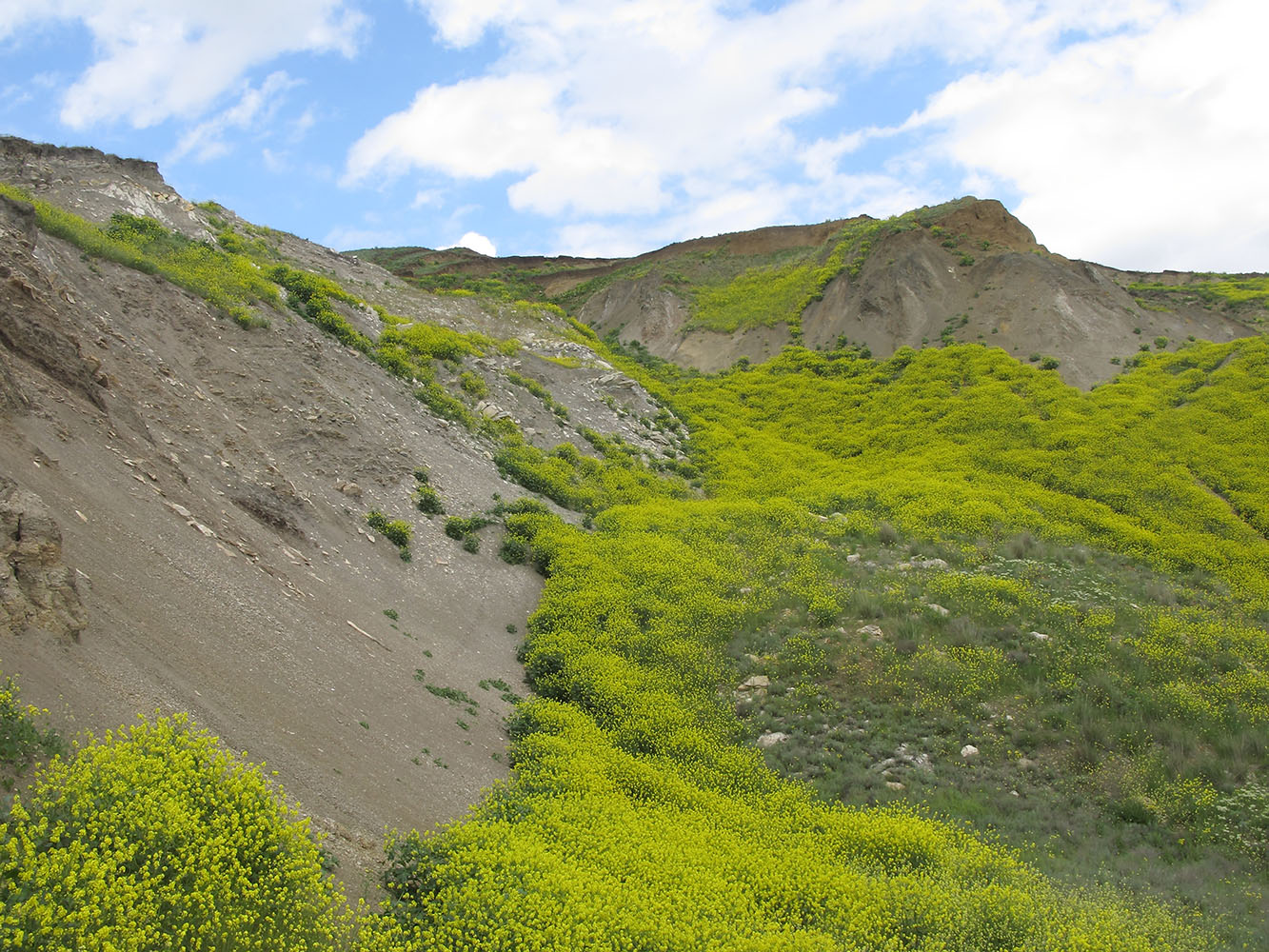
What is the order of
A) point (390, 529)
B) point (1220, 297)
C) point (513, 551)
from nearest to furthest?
1. point (390, 529)
2. point (513, 551)
3. point (1220, 297)

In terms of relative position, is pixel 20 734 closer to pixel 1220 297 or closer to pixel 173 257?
pixel 173 257

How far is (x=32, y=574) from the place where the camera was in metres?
8.93

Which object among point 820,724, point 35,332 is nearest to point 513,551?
point 820,724

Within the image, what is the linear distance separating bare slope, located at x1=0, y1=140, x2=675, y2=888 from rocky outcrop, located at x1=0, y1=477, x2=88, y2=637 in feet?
0.09

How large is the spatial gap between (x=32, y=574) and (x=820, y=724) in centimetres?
1331

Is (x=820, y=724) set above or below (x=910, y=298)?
below

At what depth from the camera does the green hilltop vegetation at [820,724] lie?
7461mm

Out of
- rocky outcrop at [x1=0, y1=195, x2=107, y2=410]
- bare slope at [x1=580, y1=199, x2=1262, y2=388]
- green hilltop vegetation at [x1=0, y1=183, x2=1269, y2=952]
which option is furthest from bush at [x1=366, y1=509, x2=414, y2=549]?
bare slope at [x1=580, y1=199, x2=1262, y2=388]

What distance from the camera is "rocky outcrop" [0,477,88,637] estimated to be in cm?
848

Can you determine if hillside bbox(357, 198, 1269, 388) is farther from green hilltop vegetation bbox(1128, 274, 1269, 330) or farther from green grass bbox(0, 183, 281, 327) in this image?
green grass bbox(0, 183, 281, 327)

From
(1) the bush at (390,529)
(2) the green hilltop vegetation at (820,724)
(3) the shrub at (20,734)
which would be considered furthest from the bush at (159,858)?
(1) the bush at (390,529)

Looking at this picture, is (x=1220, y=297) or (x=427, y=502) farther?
(x=1220, y=297)

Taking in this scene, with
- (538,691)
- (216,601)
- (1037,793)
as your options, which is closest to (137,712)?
(216,601)

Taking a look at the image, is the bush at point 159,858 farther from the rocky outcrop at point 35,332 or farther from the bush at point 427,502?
the bush at point 427,502
